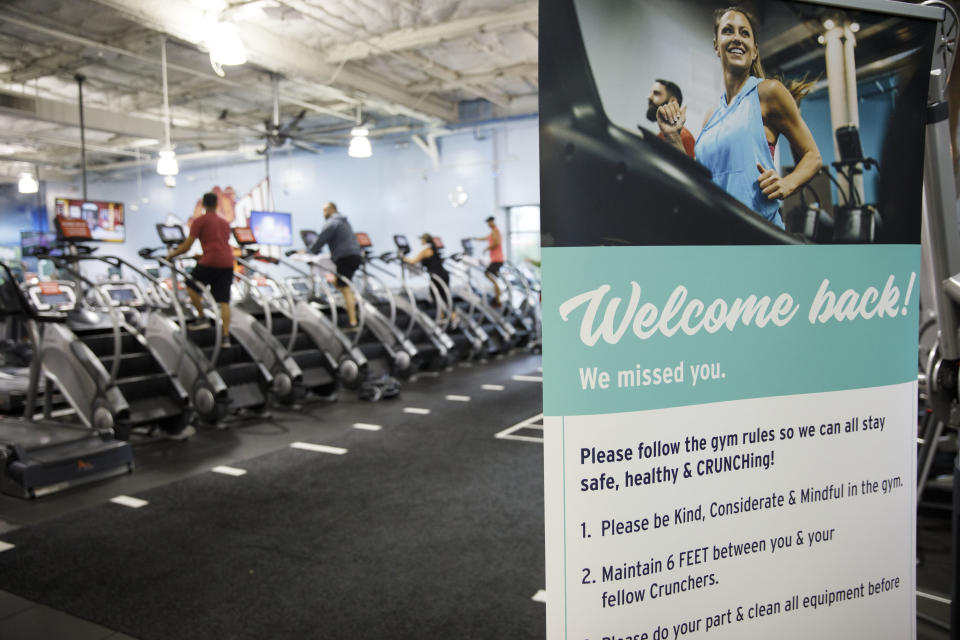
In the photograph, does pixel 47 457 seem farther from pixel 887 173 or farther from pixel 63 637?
pixel 887 173

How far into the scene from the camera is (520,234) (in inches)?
567

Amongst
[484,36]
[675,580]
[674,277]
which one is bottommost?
[675,580]

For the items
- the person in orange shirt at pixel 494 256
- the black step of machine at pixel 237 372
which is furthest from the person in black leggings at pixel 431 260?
the black step of machine at pixel 237 372

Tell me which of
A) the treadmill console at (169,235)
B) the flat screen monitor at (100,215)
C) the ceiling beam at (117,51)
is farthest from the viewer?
the flat screen monitor at (100,215)

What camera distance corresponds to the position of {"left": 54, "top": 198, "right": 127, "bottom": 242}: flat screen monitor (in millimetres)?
9906

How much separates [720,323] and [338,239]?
693 cm

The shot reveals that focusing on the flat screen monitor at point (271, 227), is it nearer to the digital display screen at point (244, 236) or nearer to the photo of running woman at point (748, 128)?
the digital display screen at point (244, 236)

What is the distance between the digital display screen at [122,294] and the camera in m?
11.2

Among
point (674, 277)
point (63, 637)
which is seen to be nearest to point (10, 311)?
point (63, 637)

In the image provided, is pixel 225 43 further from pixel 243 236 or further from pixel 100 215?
pixel 100 215

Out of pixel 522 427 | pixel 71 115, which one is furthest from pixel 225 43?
pixel 71 115

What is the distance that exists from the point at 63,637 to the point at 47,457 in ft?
6.86

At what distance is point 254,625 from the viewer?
96.6 inches

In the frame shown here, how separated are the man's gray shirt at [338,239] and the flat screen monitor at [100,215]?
13.7 feet
